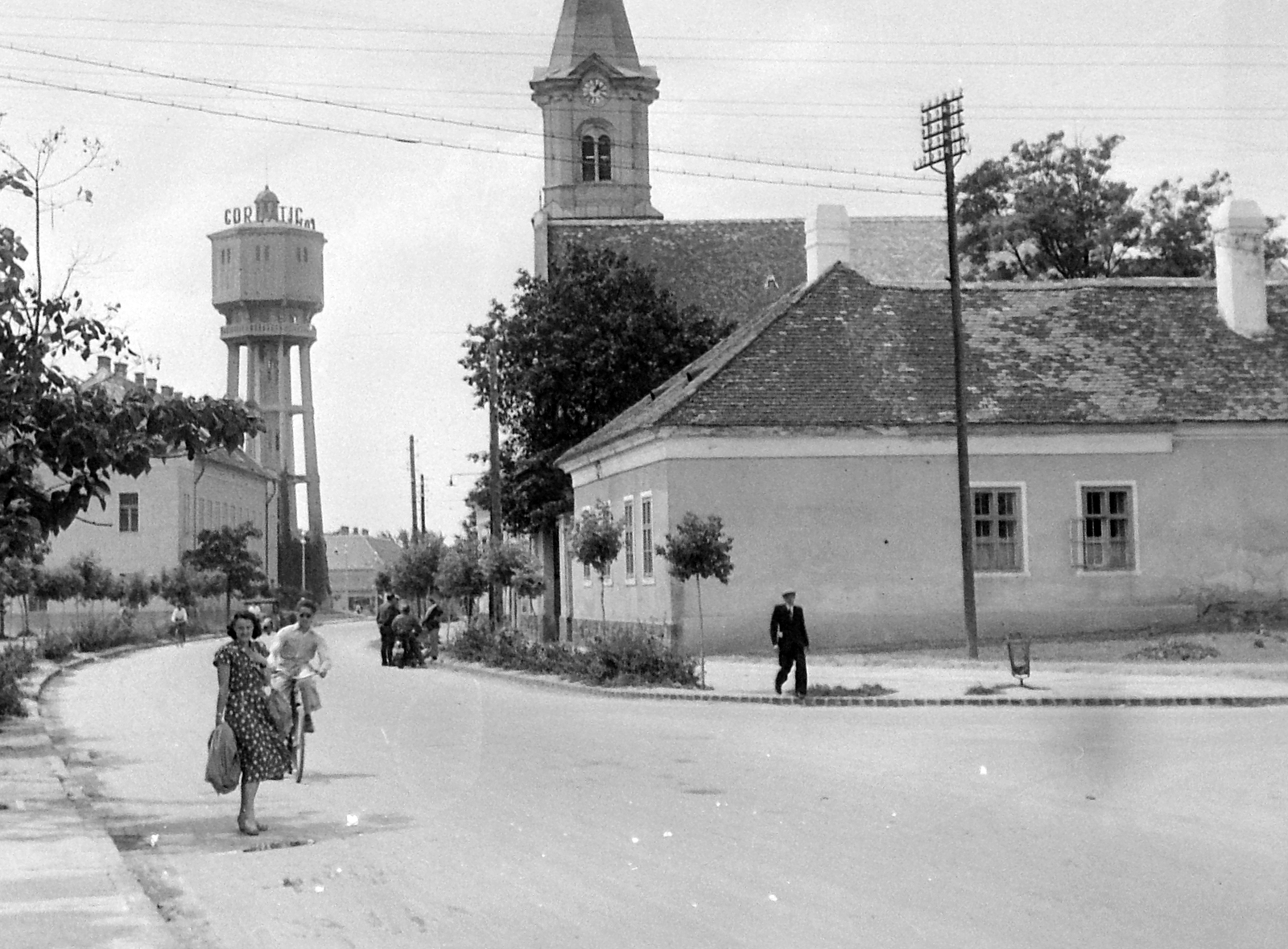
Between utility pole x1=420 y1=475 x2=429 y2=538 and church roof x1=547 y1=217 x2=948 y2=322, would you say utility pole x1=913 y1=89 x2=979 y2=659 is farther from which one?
utility pole x1=420 y1=475 x2=429 y2=538

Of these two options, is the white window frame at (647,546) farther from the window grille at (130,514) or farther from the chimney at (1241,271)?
the window grille at (130,514)

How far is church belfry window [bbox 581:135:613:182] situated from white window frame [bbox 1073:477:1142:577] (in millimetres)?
41713

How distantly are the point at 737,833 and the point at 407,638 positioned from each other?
1231 inches

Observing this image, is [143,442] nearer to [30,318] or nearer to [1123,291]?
[30,318]

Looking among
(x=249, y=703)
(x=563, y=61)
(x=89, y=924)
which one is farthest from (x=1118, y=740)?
(x=563, y=61)

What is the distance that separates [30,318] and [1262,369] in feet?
107

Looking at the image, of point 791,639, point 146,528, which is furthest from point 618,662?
point 146,528

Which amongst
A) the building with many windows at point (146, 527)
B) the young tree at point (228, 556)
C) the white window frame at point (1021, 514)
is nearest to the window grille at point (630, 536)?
the white window frame at point (1021, 514)

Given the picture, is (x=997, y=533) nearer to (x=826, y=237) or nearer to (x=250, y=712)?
(x=826, y=237)

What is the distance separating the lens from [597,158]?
7912 centimetres

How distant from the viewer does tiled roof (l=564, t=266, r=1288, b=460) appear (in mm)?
40062

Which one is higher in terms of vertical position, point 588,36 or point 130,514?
point 588,36

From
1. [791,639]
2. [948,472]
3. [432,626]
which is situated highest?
[948,472]

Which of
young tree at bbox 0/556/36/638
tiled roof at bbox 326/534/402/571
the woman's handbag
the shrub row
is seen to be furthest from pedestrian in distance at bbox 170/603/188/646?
tiled roof at bbox 326/534/402/571
